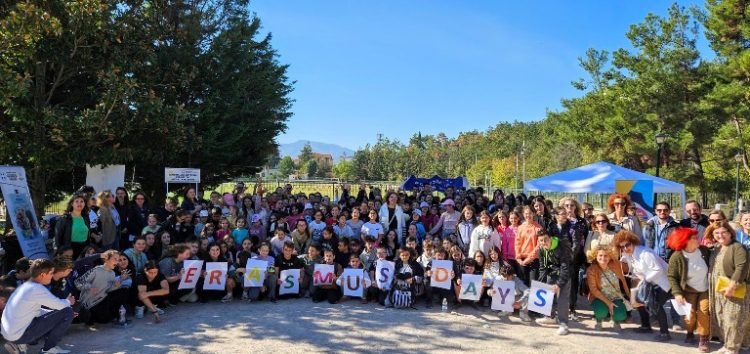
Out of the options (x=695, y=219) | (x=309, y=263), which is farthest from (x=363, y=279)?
(x=695, y=219)

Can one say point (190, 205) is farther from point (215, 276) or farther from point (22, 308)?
point (22, 308)

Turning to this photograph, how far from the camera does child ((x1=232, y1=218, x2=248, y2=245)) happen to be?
30.4 ft

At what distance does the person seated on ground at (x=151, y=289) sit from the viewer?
7.13m

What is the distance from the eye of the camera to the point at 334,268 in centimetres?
831

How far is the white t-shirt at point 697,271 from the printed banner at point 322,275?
5173mm

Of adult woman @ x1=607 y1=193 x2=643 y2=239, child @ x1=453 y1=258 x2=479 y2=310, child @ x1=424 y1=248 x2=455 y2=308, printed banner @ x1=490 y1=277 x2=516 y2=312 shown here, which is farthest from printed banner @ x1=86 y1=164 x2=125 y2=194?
adult woman @ x1=607 y1=193 x2=643 y2=239

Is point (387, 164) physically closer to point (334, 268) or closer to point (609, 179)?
point (609, 179)

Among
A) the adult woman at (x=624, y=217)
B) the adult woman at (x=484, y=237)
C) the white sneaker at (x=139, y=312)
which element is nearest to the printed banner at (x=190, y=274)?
the white sneaker at (x=139, y=312)

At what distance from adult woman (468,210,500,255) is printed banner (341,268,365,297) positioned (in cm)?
197

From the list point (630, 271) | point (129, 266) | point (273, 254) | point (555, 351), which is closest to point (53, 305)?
point (129, 266)

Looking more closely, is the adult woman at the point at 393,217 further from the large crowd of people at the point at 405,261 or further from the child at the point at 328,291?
the child at the point at 328,291

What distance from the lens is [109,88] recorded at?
10469 millimetres

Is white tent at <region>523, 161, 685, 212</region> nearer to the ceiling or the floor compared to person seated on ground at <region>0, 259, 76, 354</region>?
nearer to the ceiling

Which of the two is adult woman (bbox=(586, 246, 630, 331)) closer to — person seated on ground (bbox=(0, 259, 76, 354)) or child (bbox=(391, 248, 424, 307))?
child (bbox=(391, 248, 424, 307))
